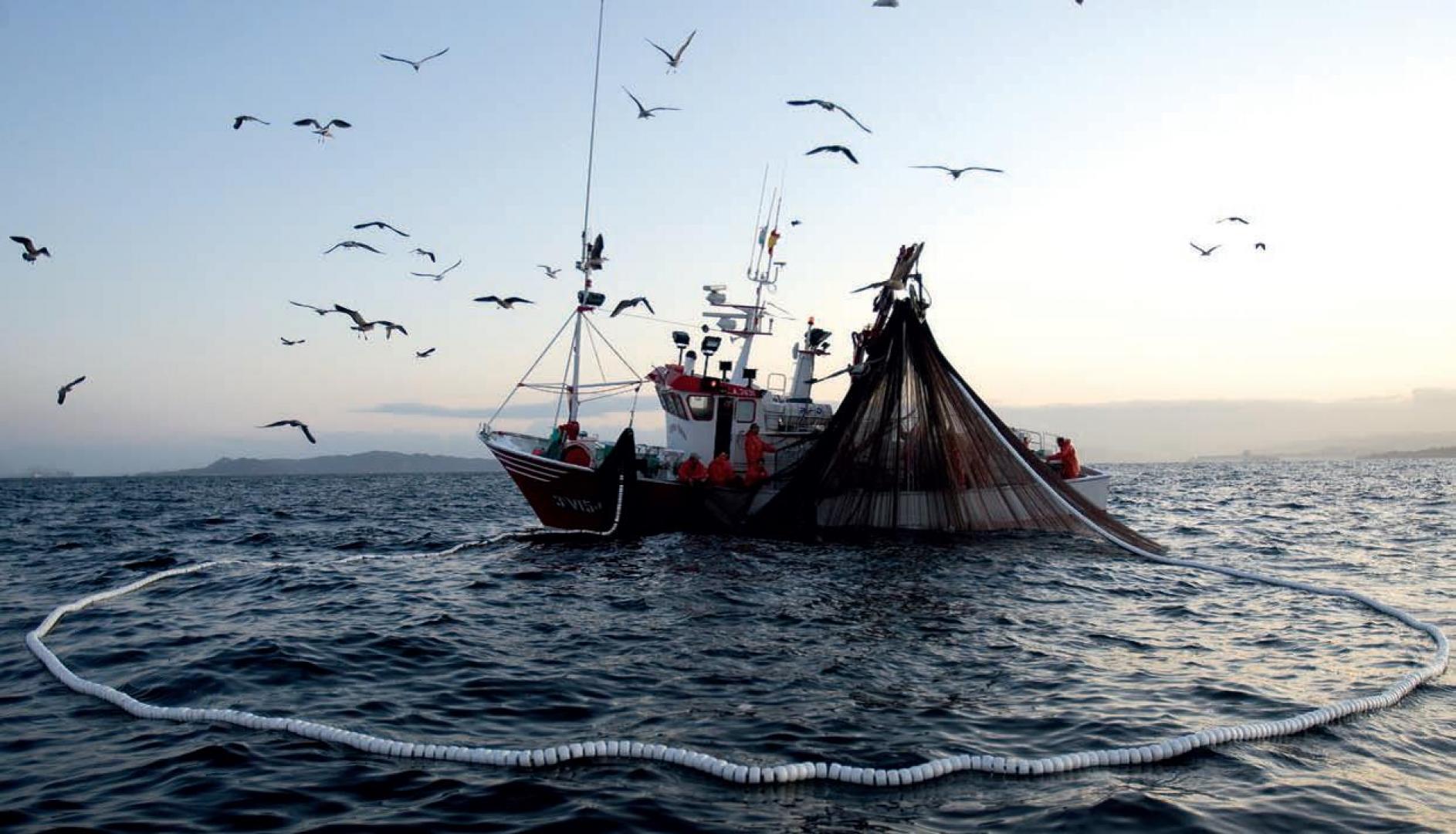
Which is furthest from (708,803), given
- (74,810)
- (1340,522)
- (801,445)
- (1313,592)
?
(1340,522)

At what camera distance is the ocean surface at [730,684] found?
5.81 metres

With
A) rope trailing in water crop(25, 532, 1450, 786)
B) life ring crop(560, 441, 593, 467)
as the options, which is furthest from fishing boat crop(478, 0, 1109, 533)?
rope trailing in water crop(25, 532, 1450, 786)

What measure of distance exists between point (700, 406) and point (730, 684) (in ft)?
52.3

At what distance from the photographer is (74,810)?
5.73 m

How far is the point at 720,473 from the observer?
21750 millimetres

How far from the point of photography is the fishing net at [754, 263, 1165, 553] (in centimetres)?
1877

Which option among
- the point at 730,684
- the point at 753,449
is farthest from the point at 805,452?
the point at 730,684

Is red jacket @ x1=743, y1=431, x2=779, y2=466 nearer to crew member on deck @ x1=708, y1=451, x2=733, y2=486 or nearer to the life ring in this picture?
crew member on deck @ x1=708, y1=451, x2=733, y2=486

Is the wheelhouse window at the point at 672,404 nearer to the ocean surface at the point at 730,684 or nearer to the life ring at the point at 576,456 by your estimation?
the life ring at the point at 576,456

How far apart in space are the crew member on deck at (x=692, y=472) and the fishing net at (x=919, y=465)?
222cm

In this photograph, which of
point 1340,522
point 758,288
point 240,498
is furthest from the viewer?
Result: point 240,498

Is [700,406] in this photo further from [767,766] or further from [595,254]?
[767,766]

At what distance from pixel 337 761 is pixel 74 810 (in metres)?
1.52

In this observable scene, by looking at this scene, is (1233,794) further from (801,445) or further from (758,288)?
(758,288)
